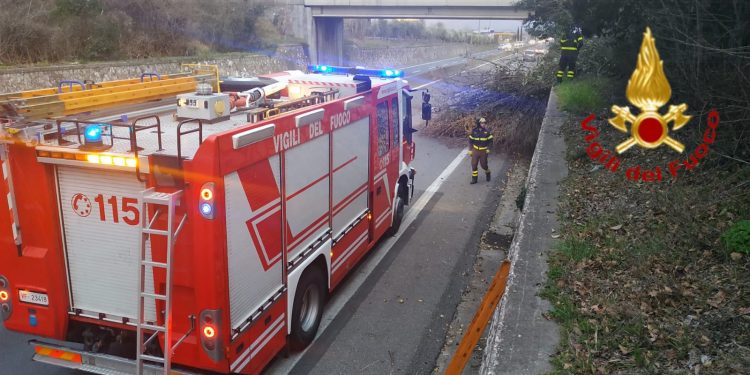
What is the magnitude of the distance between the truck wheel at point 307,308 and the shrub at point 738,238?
4120 mm

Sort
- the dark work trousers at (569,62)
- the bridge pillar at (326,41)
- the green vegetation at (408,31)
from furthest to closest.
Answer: the green vegetation at (408,31) < the bridge pillar at (326,41) < the dark work trousers at (569,62)

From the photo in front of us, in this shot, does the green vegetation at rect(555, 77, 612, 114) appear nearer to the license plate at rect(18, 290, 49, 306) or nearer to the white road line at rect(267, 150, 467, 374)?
the white road line at rect(267, 150, 467, 374)

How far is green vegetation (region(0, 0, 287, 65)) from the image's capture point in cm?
2169

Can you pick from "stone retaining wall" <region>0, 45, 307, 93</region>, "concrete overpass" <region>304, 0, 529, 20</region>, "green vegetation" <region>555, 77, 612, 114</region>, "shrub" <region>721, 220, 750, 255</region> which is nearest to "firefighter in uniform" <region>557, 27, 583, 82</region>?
"green vegetation" <region>555, 77, 612, 114</region>

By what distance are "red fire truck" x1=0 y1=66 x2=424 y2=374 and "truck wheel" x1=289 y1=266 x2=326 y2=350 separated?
40 mm

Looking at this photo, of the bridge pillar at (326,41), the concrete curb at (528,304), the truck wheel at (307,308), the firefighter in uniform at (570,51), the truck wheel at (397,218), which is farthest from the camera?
the bridge pillar at (326,41)

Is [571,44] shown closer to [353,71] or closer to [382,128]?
[353,71]

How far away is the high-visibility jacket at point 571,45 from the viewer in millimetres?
14901

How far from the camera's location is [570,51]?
50.7 feet

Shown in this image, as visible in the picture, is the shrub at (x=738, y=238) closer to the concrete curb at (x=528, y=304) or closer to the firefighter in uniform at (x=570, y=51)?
the concrete curb at (x=528, y=304)

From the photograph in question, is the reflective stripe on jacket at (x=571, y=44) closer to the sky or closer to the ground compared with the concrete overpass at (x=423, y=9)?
closer to the ground

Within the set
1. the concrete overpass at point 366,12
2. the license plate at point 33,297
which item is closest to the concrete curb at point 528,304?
the license plate at point 33,297

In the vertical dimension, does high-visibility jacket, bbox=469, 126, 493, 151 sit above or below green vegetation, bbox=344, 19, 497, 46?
below

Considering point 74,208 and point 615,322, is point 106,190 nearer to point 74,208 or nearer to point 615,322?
point 74,208
